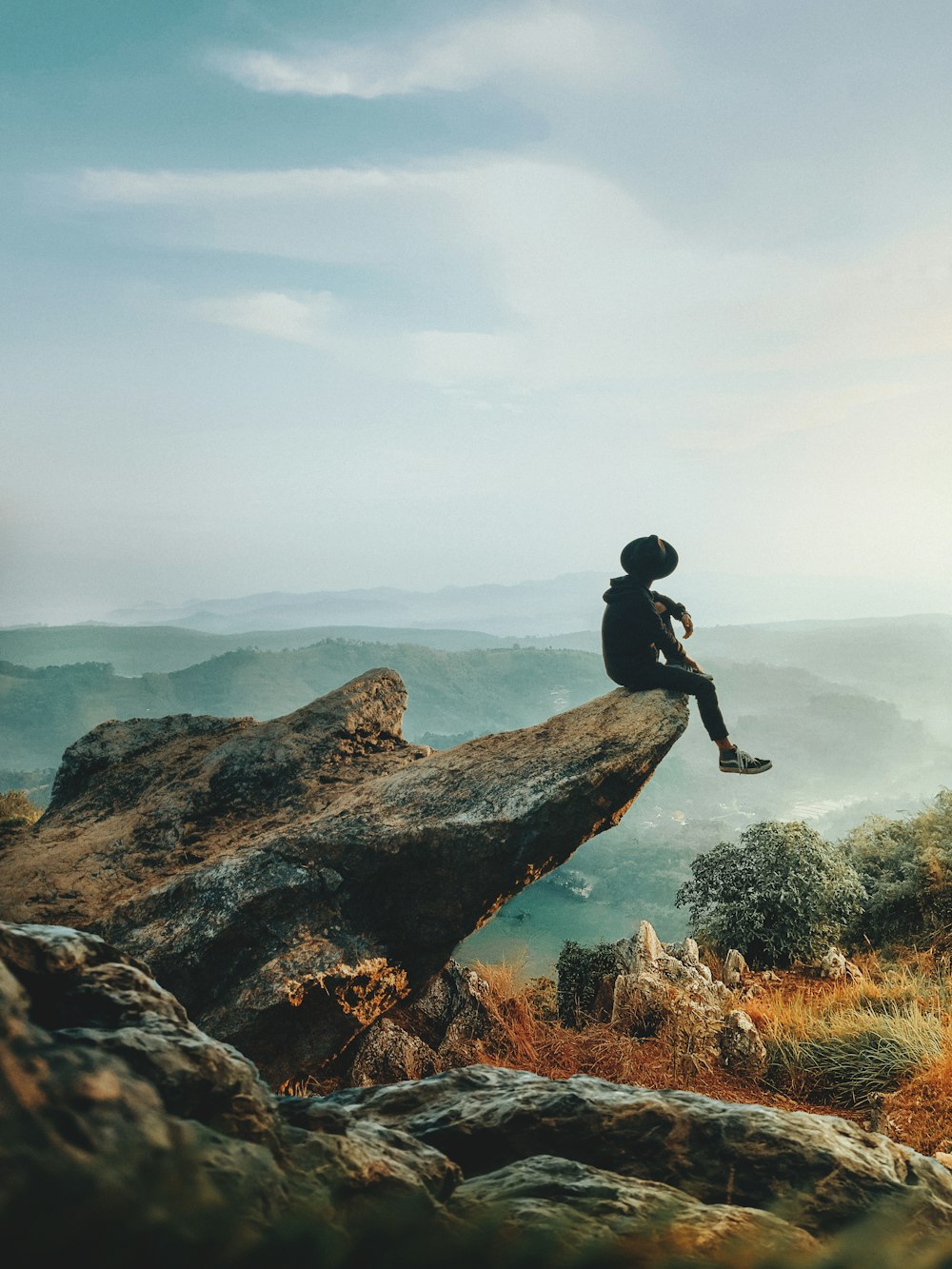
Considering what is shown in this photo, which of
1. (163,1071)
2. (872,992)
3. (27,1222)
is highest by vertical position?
(27,1222)

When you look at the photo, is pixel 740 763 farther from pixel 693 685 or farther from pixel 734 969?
pixel 734 969

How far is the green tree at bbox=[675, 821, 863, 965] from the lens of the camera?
52.3 ft

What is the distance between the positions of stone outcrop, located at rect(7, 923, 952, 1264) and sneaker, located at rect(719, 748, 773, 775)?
5705mm

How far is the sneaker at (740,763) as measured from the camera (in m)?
9.03

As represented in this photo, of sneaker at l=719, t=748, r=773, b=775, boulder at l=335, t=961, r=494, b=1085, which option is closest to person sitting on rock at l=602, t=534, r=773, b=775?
sneaker at l=719, t=748, r=773, b=775

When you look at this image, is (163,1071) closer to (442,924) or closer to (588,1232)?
(588,1232)

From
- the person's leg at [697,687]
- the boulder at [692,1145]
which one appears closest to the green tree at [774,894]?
the person's leg at [697,687]

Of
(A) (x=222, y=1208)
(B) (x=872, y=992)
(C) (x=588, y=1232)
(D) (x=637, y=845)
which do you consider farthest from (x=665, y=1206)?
(D) (x=637, y=845)

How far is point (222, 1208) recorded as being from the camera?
4.07 ft

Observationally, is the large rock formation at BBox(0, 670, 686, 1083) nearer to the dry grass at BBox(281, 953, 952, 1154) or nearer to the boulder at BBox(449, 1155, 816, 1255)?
the dry grass at BBox(281, 953, 952, 1154)

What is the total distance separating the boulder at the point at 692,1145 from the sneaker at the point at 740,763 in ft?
18.6

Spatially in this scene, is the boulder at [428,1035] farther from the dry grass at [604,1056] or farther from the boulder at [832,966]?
the boulder at [832,966]

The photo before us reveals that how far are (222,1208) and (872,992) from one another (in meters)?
13.2

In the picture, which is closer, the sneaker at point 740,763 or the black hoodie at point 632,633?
the sneaker at point 740,763
